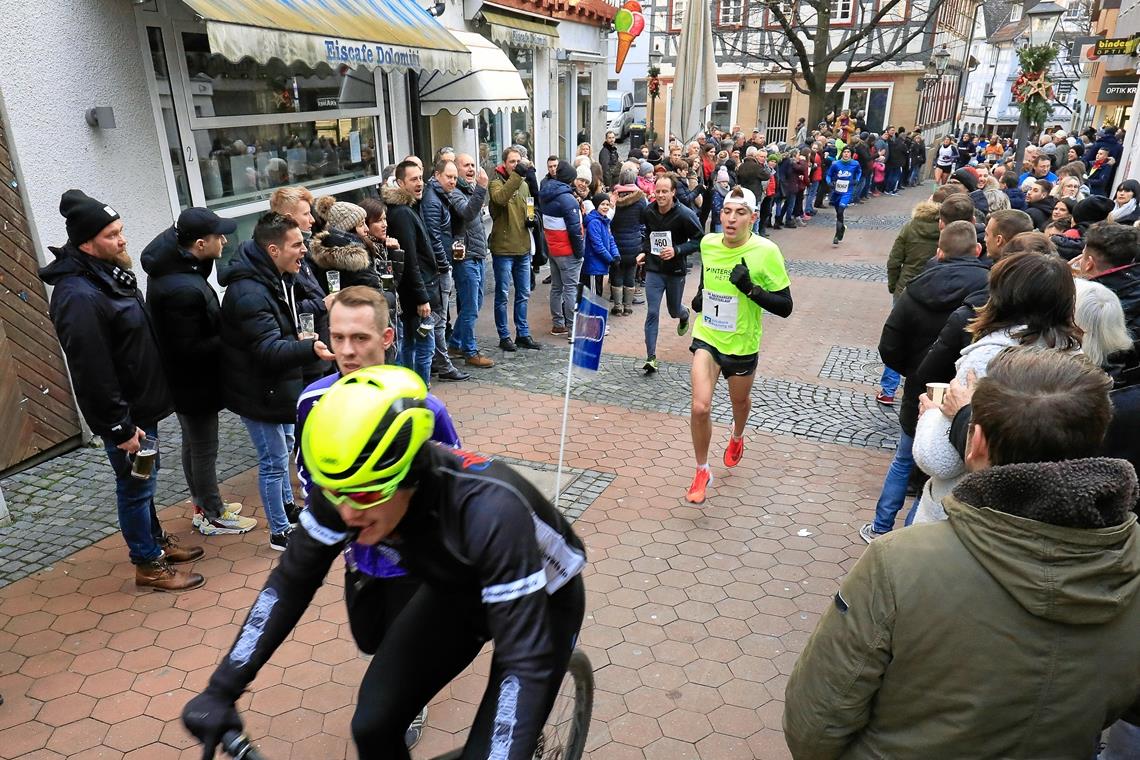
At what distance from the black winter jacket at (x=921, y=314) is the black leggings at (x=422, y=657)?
2.85 meters

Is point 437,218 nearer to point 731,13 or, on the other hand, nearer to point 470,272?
point 470,272

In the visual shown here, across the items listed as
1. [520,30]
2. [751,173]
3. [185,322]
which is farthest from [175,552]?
[751,173]

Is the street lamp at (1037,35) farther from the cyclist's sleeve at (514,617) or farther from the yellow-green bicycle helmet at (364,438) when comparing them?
the yellow-green bicycle helmet at (364,438)

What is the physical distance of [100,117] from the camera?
591cm

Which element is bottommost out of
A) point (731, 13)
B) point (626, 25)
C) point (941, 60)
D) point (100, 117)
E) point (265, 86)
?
point (100, 117)

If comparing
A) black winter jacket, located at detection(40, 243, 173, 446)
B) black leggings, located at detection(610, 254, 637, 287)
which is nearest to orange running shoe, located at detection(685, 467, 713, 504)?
black winter jacket, located at detection(40, 243, 173, 446)

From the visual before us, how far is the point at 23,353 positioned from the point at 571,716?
16.2 feet

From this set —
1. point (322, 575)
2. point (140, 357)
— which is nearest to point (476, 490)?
point (322, 575)

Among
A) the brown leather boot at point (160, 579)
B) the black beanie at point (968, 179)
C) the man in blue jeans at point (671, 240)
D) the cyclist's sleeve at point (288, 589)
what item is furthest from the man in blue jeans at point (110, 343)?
the black beanie at point (968, 179)

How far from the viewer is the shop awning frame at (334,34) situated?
235 inches

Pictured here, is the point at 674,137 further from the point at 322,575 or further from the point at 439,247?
the point at 322,575

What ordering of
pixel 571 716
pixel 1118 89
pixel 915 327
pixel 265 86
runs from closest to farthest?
pixel 571 716 → pixel 915 327 → pixel 265 86 → pixel 1118 89

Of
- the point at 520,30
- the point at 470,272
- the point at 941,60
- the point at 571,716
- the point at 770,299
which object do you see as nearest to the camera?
the point at 571,716

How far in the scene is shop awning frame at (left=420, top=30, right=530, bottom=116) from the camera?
1057 cm
